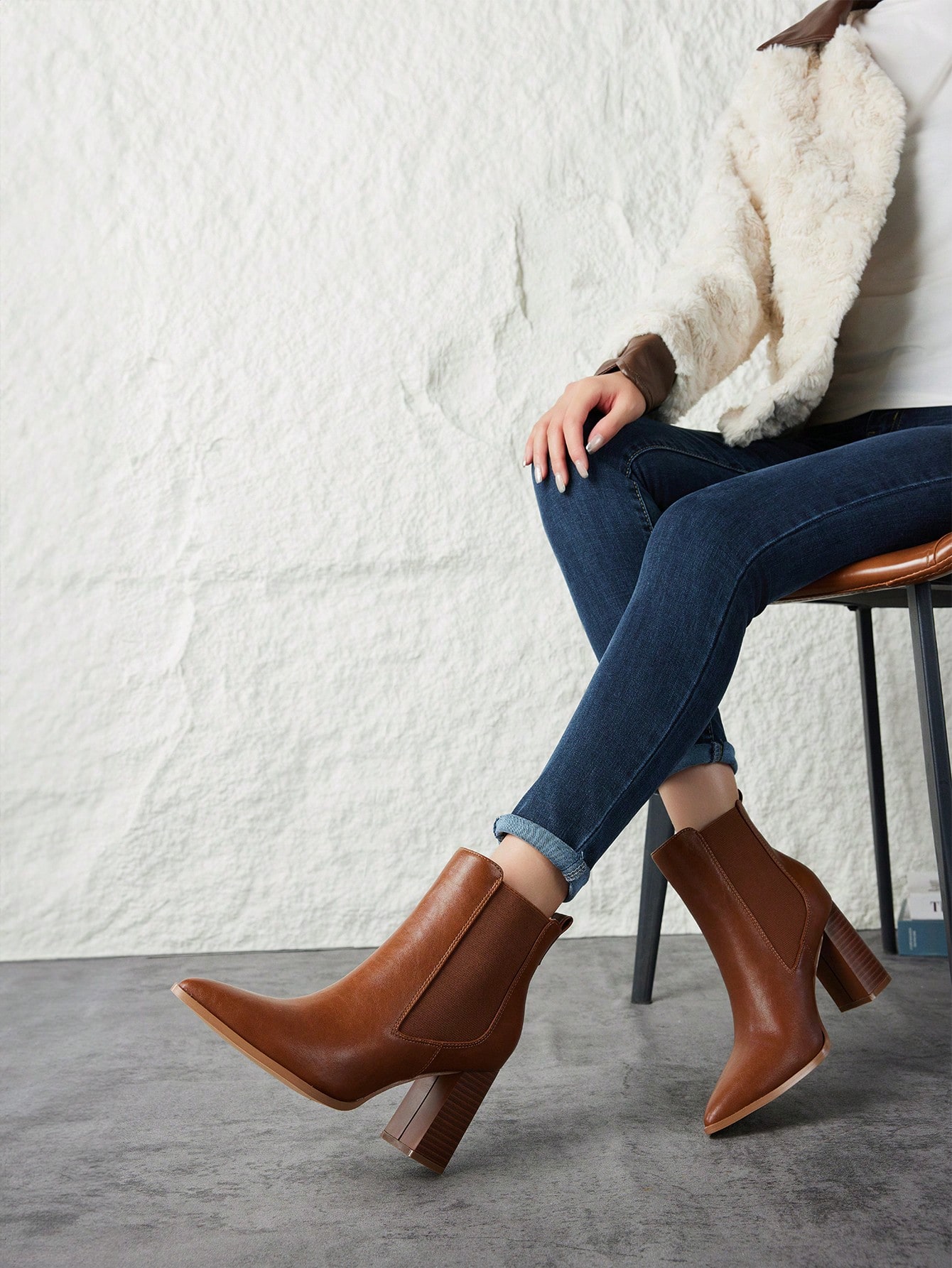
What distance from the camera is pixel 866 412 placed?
2.97 feet

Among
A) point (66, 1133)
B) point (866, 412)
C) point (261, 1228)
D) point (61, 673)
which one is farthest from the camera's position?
point (61, 673)

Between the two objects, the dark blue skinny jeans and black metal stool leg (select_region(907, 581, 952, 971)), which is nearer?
the dark blue skinny jeans

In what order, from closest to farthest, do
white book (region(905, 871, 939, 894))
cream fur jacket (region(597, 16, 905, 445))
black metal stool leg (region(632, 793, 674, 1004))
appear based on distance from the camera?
cream fur jacket (region(597, 16, 905, 445)) < black metal stool leg (region(632, 793, 674, 1004)) < white book (region(905, 871, 939, 894))

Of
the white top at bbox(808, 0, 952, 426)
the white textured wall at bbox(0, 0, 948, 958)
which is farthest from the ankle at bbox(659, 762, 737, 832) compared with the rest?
the white textured wall at bbox(0, 0, 948, 958)

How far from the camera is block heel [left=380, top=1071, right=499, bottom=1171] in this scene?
0.60m

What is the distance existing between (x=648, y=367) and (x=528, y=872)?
43cm

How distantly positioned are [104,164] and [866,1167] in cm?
157

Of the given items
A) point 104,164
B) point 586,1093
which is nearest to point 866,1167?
point 586,1093

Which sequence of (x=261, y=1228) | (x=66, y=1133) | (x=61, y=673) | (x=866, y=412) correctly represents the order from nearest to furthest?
1. (x=261, y=1228)
2. (x=66, y=1133)
3. (x=866, y=412)
4. (x=61, y=673)

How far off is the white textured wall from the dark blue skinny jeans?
0.65 meters

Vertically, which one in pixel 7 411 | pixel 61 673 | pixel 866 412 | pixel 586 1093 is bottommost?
pixel 586 1093

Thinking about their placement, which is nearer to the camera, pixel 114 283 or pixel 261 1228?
pixel 261 1228

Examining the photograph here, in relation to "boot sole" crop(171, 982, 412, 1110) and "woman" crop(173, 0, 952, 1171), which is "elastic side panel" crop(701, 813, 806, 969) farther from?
"boot sole" crop(171, 982, 412, 1110)

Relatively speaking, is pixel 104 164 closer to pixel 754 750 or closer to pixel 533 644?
pixel 533 644
